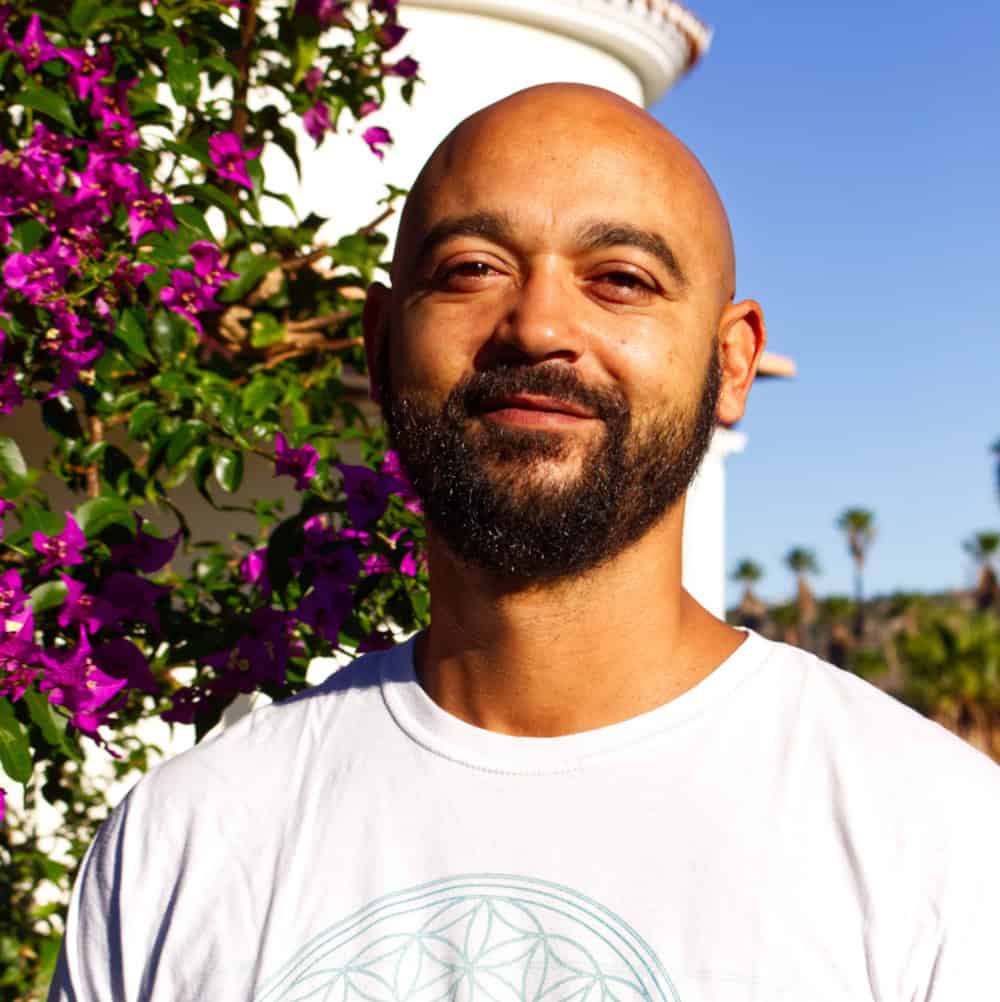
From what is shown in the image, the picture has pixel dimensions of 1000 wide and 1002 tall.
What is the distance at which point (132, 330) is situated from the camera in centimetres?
255

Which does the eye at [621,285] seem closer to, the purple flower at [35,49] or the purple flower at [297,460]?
the purple flower at [297,460]

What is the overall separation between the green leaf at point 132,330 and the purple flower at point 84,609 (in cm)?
41

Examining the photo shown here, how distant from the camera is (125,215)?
2627 mm

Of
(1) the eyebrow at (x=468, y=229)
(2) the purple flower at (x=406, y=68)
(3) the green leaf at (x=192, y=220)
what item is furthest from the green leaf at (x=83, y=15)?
(1) the eyebrow at (x=468, y=229)

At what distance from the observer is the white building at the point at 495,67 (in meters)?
5.76

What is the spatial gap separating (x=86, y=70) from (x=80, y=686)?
1.15 m

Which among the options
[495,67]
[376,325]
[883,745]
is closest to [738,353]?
[376,325]

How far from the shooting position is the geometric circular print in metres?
1.40

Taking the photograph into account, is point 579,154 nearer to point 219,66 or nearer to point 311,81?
point 219,66

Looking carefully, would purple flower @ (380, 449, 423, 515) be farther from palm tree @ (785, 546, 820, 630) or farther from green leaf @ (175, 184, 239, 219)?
palm tree @ (785, 546, 820, 630)

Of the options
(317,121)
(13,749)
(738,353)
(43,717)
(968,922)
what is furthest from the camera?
(317,121)

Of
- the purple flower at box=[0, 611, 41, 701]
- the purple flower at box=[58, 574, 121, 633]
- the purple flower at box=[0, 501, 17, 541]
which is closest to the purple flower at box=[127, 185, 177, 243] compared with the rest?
the purple flower at box=[0, 501, 17, 541]

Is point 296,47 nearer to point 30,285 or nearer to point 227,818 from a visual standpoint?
point 30,285

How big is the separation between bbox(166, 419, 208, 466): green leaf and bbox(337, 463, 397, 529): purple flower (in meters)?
0.30
